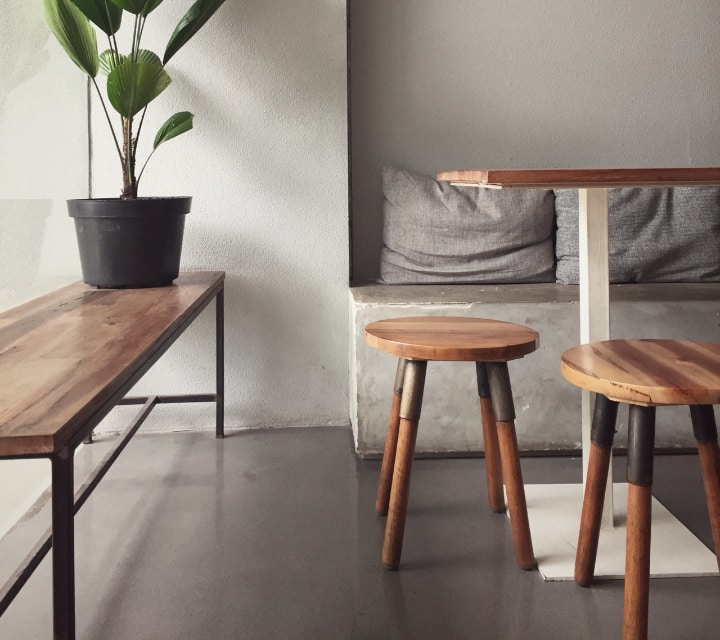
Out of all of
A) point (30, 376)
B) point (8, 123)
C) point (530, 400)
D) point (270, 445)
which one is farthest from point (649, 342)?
point (8, 123)

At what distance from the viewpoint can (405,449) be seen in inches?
76.8

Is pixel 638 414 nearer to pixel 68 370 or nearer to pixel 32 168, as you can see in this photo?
pixel 68 370

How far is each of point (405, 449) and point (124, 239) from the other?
1134mm

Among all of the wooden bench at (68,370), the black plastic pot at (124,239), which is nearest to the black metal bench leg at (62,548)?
the wooden bench at (68,370)

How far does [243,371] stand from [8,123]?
1.27m

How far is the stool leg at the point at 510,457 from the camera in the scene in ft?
6.39

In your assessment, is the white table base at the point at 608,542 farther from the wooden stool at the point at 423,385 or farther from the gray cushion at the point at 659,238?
the gray cushion at the point at 659,238

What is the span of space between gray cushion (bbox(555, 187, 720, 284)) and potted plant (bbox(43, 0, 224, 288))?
4.76 feet

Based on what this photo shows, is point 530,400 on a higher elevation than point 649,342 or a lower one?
lower

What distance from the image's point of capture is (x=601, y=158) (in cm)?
341

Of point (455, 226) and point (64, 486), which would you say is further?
point (455, 226)

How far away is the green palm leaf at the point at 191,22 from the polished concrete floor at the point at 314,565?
134 centimetres

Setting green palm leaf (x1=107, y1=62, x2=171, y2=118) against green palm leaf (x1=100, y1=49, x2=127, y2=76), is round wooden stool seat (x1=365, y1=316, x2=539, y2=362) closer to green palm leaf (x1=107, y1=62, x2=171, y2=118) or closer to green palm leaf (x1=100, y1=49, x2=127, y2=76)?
green palm leaf (x1=107, y1=62, x2=171, y2=118)

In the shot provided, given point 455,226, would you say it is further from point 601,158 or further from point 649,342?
point 649,342
